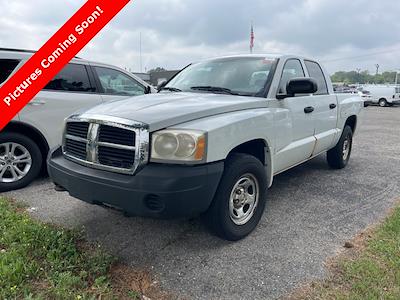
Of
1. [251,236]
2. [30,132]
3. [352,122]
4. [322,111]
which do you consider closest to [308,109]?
[322,111]

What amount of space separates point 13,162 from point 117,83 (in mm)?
2061

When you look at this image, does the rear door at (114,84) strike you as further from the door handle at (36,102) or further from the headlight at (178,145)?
the headlight at (178,145)

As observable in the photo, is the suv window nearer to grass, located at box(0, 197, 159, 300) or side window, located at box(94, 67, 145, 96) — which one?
side window, located at box(94, 67, 145, 96)

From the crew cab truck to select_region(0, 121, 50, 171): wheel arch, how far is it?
156cm

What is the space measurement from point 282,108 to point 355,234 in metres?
1.47

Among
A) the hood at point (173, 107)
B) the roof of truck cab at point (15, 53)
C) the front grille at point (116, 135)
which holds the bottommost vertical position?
the front grille at point (116, 135)

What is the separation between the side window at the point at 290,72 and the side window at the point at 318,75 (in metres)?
0.34

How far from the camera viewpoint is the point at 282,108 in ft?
12.0

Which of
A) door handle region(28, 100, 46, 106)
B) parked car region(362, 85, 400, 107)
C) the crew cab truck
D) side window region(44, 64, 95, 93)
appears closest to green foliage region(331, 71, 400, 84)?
parked car region(362, 85, 400, 107)

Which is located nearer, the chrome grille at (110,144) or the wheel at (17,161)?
the chrome grille at (110,144)

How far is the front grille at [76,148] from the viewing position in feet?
9.74

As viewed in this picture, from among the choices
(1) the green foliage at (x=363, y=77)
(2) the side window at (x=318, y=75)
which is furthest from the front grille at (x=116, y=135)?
(1) the green foliage at (x=363, y=77)

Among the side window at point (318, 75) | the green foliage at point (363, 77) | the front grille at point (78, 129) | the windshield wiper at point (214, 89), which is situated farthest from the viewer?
the green foliage at point (363, 77)

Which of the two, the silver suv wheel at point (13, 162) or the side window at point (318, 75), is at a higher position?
the side window at point (318, 75)
